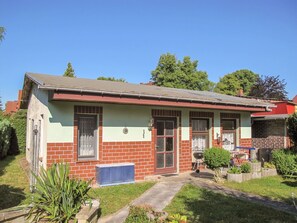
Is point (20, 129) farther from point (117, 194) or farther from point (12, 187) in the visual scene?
point (117, 194)

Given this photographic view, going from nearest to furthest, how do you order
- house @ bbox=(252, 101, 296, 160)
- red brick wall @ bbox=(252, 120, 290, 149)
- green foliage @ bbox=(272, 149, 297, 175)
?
green foliage @ bbox=(272, 149, 297, 175)
house @ bbox=(252, 101, 296, 160)
red brick wall @ bbox=(252, 120, 290, 149)

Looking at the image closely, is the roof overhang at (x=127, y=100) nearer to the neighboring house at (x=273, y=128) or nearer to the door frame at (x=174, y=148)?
the door frame at (x=174, y=148)

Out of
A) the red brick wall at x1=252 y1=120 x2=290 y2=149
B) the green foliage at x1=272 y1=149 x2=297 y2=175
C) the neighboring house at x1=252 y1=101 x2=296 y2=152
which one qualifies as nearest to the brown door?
the green foliage at x1=272 y1=149 x2=297 y2=175

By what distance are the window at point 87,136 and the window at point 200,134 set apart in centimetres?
486

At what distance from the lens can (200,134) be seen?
1243 cm

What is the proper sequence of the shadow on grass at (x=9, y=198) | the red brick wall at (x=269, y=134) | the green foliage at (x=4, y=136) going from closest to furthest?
the shadow on grass at (x=9, y=198)
the red brick wall at (x=269, y=134)
the green foliage at (x=4, y=136)

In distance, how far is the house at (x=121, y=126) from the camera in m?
8.55

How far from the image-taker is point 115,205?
6.79m

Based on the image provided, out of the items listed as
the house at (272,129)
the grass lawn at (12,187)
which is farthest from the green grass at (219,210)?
the house at (272,129)

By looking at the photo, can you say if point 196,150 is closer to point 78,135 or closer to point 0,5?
point 78,135

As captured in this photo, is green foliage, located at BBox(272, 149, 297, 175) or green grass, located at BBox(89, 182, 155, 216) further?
green foliage, located at BBox(272, 149, 297, 175)

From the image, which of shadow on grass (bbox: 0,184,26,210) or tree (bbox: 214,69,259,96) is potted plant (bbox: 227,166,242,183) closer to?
shadow on grass (bbox: 0,184,26,210)

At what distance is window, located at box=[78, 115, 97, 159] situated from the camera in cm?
926

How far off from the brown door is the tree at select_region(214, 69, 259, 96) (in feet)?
118
